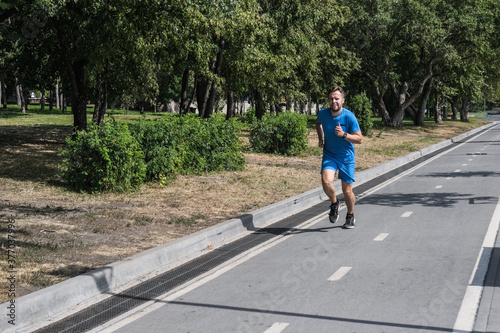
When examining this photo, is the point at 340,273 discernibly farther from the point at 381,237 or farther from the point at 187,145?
the point at 187,145

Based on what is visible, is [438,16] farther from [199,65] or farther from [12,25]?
[12,25]

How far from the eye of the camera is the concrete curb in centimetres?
526

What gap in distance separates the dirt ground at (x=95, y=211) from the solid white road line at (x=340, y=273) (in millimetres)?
2388

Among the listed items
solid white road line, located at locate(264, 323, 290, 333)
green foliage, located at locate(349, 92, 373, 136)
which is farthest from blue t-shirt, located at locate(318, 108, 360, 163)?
green foliage, located at locate(349, 92, 373, 136)

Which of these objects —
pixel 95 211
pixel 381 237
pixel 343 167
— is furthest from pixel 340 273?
pixel 95 211

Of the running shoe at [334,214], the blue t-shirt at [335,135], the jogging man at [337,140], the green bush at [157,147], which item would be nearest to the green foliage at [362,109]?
the green bush at [157,147]

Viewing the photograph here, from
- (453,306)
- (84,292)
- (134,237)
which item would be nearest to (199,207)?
(134,237)

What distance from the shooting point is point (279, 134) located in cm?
2084

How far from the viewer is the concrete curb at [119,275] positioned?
526 cm

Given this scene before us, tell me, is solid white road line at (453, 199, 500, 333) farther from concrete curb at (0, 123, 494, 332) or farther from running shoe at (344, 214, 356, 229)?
concrete curb at (0, 123, 494, 332)

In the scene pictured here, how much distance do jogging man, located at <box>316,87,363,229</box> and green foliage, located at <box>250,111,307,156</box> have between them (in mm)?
11538

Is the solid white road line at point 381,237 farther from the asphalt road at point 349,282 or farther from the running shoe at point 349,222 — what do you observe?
the running shoe at point 349,222

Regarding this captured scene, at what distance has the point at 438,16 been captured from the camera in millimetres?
43406

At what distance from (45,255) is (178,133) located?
706 cm
